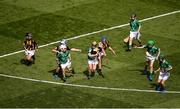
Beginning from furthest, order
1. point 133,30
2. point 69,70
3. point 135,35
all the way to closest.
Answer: point 135,35 < point 133,30 < point 69,70

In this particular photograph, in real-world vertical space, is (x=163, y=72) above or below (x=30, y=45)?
below

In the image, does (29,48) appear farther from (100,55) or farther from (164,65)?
(164,65)

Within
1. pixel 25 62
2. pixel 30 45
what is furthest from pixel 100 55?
pixel 25 62

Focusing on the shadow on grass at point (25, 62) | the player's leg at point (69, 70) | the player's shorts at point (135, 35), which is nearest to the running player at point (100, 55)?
the player's leg at point (69, 70)

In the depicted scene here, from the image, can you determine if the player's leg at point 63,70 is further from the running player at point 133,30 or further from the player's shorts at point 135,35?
the player's shorts at point 135,35

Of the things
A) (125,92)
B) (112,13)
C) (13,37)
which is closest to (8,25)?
(13,37)

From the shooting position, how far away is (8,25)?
46156 millimetres

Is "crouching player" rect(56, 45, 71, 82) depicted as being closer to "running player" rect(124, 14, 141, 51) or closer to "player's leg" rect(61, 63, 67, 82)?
"player's leg" rect(61, 63, 67, 82)

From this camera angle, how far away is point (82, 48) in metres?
41.7

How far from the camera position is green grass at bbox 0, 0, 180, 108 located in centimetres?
3331

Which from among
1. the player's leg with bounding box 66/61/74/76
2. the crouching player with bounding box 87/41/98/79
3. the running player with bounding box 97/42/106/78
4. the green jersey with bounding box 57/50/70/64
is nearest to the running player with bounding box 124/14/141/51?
the running player with bounding box 97/42/106/78

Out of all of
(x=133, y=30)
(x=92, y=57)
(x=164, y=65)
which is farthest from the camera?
(x=133, y=30)

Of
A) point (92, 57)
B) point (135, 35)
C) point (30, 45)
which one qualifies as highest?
point (135, 35)

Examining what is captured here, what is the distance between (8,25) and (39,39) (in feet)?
12.6
